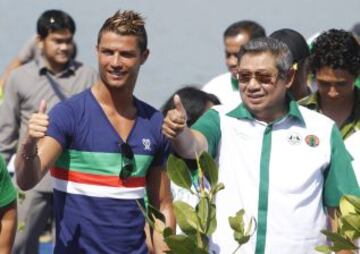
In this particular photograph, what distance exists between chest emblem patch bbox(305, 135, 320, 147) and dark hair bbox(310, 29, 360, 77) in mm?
913

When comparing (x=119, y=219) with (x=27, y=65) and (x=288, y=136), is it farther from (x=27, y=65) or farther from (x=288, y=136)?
(x=27, y=65)

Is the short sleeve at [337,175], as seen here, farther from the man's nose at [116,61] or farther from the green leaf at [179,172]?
the green leaf at [179,172]

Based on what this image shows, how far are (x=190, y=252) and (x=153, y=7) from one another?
18.9ft

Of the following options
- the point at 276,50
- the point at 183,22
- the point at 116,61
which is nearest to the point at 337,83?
the point at 276,50

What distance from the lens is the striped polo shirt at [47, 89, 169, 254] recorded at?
5246mm

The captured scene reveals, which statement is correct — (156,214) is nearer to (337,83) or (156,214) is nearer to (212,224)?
(212,224)

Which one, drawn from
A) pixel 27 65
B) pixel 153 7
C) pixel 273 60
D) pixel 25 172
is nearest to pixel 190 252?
pixel 25 172

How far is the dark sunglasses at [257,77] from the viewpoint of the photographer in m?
5.25

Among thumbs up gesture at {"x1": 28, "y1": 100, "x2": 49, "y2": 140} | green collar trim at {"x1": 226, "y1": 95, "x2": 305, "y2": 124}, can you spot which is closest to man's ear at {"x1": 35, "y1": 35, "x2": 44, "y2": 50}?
green collar trim at {"x1": 226, "y1": 95, "x2": 305, "y2": 124}

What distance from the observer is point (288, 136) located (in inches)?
209

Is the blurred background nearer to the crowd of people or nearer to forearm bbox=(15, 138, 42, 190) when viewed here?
the crowd of people

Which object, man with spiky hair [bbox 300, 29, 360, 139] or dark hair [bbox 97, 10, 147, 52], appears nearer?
dark hair [bbox 97, 10, 147, 52]

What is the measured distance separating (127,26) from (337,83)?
120cm

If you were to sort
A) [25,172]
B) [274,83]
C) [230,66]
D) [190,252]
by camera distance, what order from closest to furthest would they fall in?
[190,252] < [25,172] < [274,83] < [230,66]
